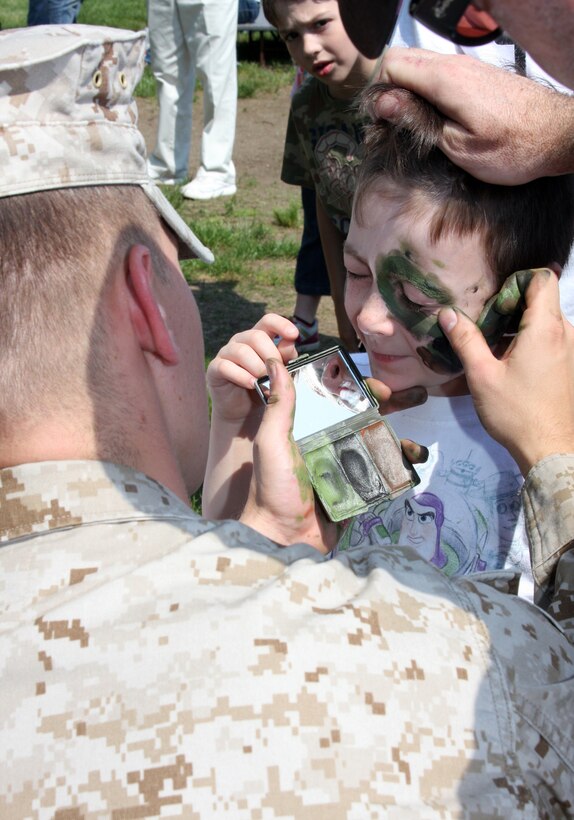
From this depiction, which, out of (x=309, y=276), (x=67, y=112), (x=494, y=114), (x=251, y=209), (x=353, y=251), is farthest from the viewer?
(x=251, y=209)

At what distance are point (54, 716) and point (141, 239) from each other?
0.89 metres

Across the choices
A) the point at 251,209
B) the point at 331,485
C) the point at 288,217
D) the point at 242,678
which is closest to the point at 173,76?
the point at 251,209

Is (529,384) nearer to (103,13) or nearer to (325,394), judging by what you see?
(325,394)

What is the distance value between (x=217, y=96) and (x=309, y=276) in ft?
10.7

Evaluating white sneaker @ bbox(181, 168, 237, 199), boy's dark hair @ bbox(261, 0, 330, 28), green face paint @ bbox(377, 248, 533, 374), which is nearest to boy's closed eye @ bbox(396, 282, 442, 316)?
green face paint @ bbox(377, 248, 533, 374)

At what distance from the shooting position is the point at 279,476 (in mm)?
1934

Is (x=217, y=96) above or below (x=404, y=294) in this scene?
below

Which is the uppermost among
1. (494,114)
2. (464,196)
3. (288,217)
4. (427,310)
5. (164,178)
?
(494,114)

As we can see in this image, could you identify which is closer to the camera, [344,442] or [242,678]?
[242,678]

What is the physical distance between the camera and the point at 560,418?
1.84m

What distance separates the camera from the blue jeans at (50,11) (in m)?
9.34

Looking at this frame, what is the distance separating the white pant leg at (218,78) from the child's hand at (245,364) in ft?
21.0

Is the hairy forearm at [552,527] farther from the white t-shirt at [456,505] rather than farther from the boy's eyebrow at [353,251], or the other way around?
the boy's eyebrow at [353,251]

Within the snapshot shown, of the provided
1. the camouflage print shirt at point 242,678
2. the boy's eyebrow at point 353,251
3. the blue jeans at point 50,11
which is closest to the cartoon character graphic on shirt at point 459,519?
the boy's eyebrow at point 353,251
